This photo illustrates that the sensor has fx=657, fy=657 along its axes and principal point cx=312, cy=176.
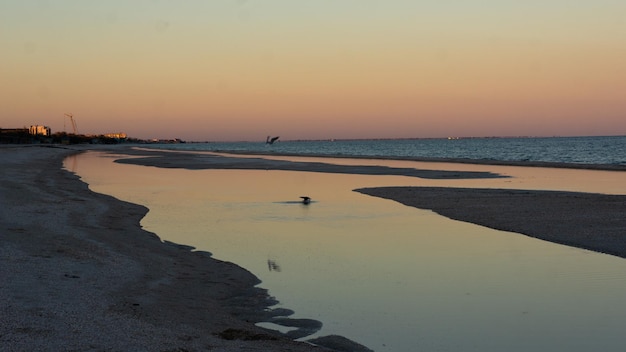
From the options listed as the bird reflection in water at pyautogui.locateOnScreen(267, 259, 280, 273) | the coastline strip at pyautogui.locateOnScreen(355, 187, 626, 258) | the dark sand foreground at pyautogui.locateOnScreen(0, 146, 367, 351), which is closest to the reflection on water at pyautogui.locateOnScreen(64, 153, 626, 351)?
the bird reflection in water at pyautogui.locateOnScreen(267, 259, 280, 273)

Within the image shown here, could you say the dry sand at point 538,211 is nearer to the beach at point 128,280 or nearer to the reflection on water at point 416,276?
the beach at point 128,280

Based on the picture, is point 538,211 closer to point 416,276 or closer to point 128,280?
point 416,276

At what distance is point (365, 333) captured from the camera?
9.27 m

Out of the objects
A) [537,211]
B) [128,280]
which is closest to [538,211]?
[537,211]

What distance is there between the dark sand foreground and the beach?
18 millimetres

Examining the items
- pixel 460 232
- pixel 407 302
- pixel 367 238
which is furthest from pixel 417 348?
pixel 460 232

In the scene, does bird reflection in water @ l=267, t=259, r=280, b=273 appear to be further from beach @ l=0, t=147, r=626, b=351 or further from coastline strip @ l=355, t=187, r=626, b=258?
coastline strip @ l=355, t=187, r=626, b=258

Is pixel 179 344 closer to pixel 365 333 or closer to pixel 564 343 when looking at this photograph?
pixel 365 333

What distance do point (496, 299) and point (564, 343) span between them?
92.2 inches

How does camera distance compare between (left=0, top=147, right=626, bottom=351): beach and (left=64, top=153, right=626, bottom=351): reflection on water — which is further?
(left=64, top=153, right=626, bottom=351): reflection on water

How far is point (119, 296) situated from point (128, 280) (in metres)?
1.33

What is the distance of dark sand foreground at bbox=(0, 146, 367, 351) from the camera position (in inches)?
314

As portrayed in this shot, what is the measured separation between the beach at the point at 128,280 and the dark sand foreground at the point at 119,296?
2 cm

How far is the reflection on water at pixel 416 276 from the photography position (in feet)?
30.6
